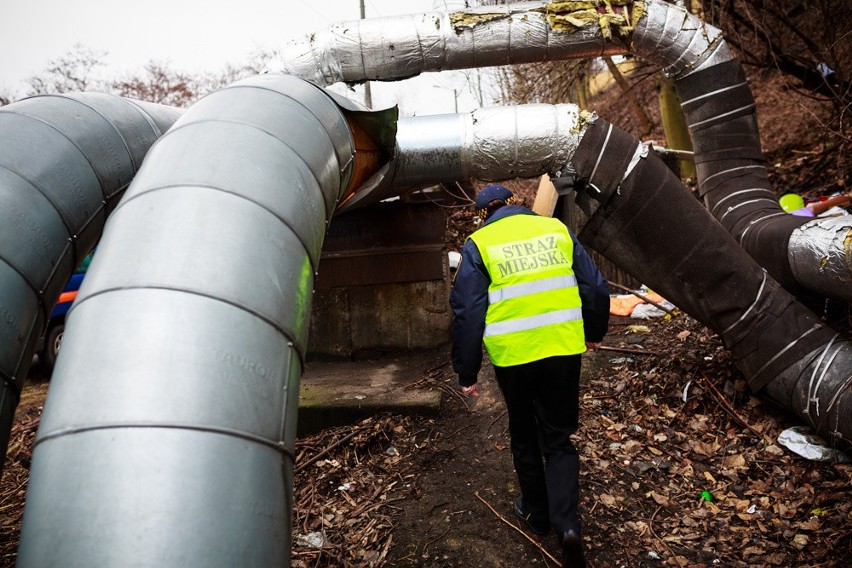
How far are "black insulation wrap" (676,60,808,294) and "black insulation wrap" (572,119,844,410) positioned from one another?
0.52m

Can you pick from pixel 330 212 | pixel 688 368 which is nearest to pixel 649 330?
pixel 688 368

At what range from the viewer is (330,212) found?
2.73 meters

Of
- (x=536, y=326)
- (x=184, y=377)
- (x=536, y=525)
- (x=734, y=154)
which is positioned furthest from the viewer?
(x=734, y=154)

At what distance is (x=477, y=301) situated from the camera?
9.68 feet

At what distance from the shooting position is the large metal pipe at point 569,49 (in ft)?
14.4

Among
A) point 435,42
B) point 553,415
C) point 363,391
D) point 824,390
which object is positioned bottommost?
point 363,391

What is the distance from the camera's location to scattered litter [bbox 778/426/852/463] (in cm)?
357

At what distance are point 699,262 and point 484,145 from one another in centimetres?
184

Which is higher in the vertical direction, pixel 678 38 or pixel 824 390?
pixel 678 38

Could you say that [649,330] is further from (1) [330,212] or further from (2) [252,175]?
(2) [252,175]

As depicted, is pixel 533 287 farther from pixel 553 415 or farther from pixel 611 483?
pixel 611 483

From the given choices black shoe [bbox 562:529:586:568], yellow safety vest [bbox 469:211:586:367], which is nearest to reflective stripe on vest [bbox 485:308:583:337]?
yellow safety vest [bbox 469:211:586:367]

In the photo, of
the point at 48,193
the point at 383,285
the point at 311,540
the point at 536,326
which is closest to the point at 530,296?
the point at 536,326

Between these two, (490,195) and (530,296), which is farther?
(490,195)
